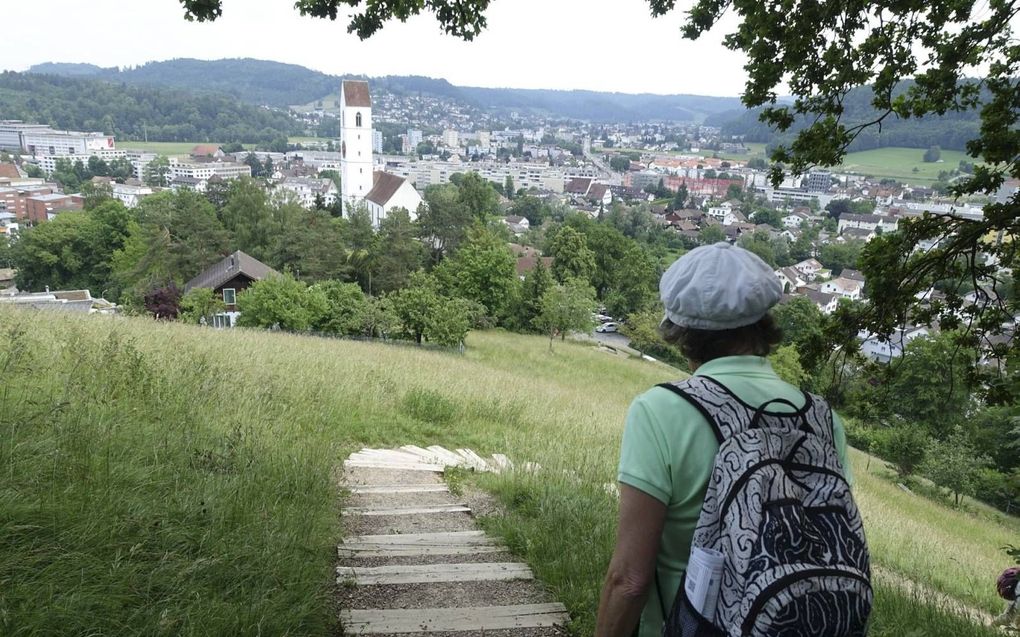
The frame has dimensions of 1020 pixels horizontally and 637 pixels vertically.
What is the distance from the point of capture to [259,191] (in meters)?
49.1

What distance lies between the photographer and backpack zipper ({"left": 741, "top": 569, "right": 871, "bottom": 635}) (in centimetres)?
134

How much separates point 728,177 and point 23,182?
167 metres

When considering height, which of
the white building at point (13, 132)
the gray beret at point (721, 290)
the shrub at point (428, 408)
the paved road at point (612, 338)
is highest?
the white building at point (13, 132)

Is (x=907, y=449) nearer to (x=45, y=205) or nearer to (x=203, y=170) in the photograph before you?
(x=45, y=205)

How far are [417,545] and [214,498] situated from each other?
48.4 inches

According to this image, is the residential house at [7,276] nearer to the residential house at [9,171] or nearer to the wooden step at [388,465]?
the wooden step at [388,465]

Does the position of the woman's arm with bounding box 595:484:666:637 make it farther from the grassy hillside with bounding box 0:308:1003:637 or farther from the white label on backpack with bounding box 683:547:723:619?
the grassy hillside with bounding box 0:308:1003:637

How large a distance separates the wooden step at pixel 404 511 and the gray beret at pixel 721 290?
322 centimetres

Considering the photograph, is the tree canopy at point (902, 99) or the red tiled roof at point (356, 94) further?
the red tiled roof at point (356, 94)

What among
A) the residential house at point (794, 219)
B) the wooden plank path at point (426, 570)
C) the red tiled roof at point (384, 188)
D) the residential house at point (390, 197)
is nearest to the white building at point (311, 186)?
the red tiled roof at point (384, 188)

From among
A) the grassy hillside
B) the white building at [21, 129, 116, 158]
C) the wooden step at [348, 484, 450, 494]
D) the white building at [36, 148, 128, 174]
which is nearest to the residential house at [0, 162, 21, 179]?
the white building at [36, 148, 128, 174]

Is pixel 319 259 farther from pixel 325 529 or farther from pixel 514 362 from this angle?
pixel 325 529

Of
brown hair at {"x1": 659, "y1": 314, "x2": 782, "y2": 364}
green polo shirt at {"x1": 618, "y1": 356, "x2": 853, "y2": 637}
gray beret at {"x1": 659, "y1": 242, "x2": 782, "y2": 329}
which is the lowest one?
green polo shirt at {"x1": 618, "y1": 356, "x2": 853, "y2": 637}

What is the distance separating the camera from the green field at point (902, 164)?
152750 mm
